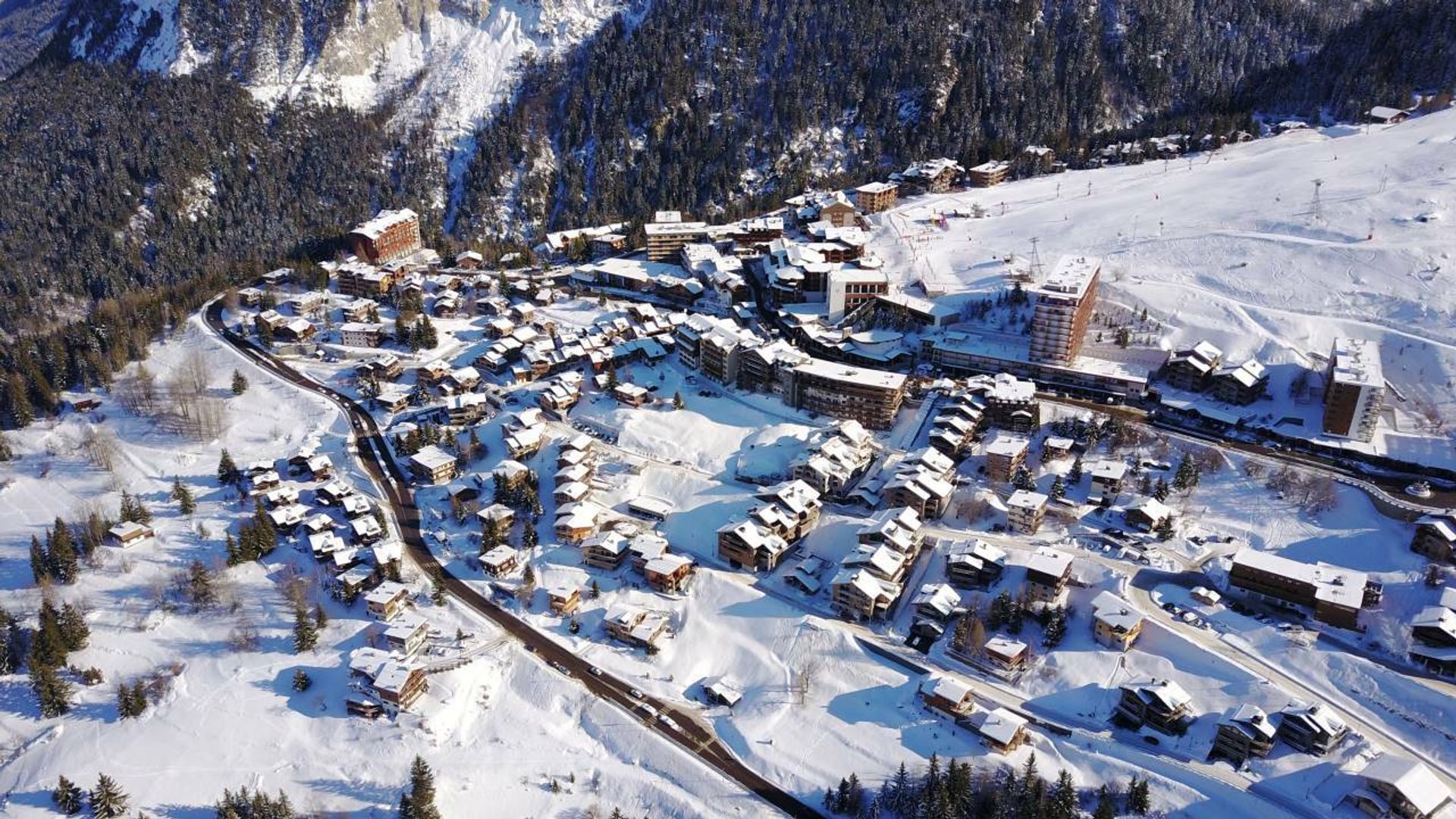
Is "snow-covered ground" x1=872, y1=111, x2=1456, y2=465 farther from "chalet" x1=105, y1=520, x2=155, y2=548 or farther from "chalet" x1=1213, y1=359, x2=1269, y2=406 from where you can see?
"chalet" x1=105, y1=520, x2=155, y2=548

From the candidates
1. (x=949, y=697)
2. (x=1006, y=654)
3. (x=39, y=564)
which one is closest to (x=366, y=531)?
(x=39, y=564)

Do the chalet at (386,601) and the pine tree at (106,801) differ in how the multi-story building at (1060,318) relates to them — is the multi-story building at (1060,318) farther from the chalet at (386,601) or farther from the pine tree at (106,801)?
the pine tree at (106,801)

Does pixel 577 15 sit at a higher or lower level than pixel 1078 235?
higher

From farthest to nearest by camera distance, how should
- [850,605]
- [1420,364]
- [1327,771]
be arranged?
[1420,364] → [850,605] → [1327,771]

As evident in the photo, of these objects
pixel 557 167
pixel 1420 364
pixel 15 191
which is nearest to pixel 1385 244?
pixel 1420 364

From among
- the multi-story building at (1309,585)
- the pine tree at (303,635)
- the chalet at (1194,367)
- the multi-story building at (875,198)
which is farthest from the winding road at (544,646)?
the multi-story building at (875,198)

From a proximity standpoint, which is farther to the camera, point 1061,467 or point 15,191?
point 15,191

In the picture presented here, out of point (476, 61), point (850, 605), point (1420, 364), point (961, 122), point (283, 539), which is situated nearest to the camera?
point (850, 605)

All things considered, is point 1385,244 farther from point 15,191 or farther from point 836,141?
point 15,191
